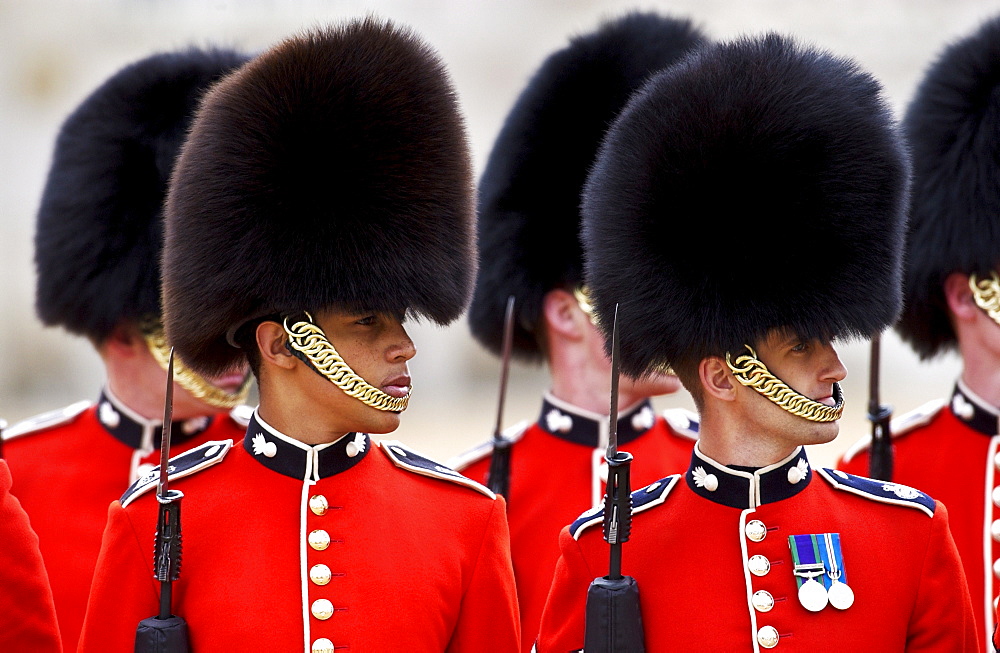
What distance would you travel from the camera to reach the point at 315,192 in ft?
8.02

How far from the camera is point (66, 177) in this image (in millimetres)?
3562

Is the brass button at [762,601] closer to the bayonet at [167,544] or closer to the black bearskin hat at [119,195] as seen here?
the bayonet at [167,544]

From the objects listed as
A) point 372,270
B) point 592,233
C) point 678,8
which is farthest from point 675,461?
point 678,8

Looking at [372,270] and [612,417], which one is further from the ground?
[372,270]

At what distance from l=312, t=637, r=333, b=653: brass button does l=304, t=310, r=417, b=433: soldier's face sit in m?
0.37

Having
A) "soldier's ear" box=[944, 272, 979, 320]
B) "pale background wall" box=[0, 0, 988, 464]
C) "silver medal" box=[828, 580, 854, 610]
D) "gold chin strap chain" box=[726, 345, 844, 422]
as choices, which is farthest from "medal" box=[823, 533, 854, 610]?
"pale background wall" box=[0, 0, 988, 464]

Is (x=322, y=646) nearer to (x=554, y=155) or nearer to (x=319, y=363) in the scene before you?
(x=319, y=363)

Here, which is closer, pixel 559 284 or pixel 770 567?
pixel 770 567

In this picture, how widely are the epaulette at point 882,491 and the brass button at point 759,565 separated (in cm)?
21

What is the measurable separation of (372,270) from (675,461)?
118 centimetres

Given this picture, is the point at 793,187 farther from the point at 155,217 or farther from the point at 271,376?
the point at 155,217

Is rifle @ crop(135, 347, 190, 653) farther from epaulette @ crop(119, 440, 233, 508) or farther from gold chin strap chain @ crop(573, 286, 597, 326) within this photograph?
gold chin strap chain @ crop(573, 286, 597, 326)

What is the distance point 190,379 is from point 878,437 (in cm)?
164

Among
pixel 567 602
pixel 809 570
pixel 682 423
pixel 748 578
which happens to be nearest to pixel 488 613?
pixel 567 602
